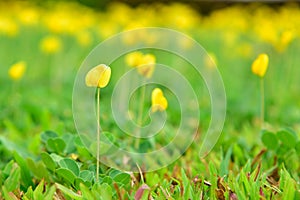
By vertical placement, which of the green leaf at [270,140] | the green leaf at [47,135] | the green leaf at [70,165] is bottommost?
the green leaf at [70,165]

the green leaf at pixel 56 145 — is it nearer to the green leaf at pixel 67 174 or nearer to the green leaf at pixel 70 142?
the green leaf at pixel 70 142

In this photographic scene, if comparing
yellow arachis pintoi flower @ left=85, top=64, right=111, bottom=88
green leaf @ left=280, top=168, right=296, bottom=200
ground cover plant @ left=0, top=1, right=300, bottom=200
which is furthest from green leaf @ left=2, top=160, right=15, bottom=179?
green leaf @ left=280, top=168, right=296, bottom=200

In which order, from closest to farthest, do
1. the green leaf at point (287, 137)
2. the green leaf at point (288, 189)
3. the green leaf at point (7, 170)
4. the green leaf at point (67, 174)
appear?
the green leaf at point (288, 189) → the green leaf at point (67, 174) → the green leaf at point (7, 170) → the green leaf at point (287, 137)

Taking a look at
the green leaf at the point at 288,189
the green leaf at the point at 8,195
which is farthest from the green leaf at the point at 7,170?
the green leaf at the point at 288,189

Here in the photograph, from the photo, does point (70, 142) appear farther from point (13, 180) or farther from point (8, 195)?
point (8, 195)

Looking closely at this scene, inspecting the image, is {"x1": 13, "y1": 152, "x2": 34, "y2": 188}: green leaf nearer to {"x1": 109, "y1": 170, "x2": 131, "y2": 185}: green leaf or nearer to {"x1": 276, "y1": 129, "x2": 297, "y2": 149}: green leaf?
{"x1": 109, "y1": 170, "x2": 131, "y2": 185}: green leaf

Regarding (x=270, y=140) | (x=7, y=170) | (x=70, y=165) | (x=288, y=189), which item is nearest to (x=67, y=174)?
(x=70, y=165)

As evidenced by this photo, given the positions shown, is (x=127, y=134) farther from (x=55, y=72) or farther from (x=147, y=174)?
(x=55, y=72)
